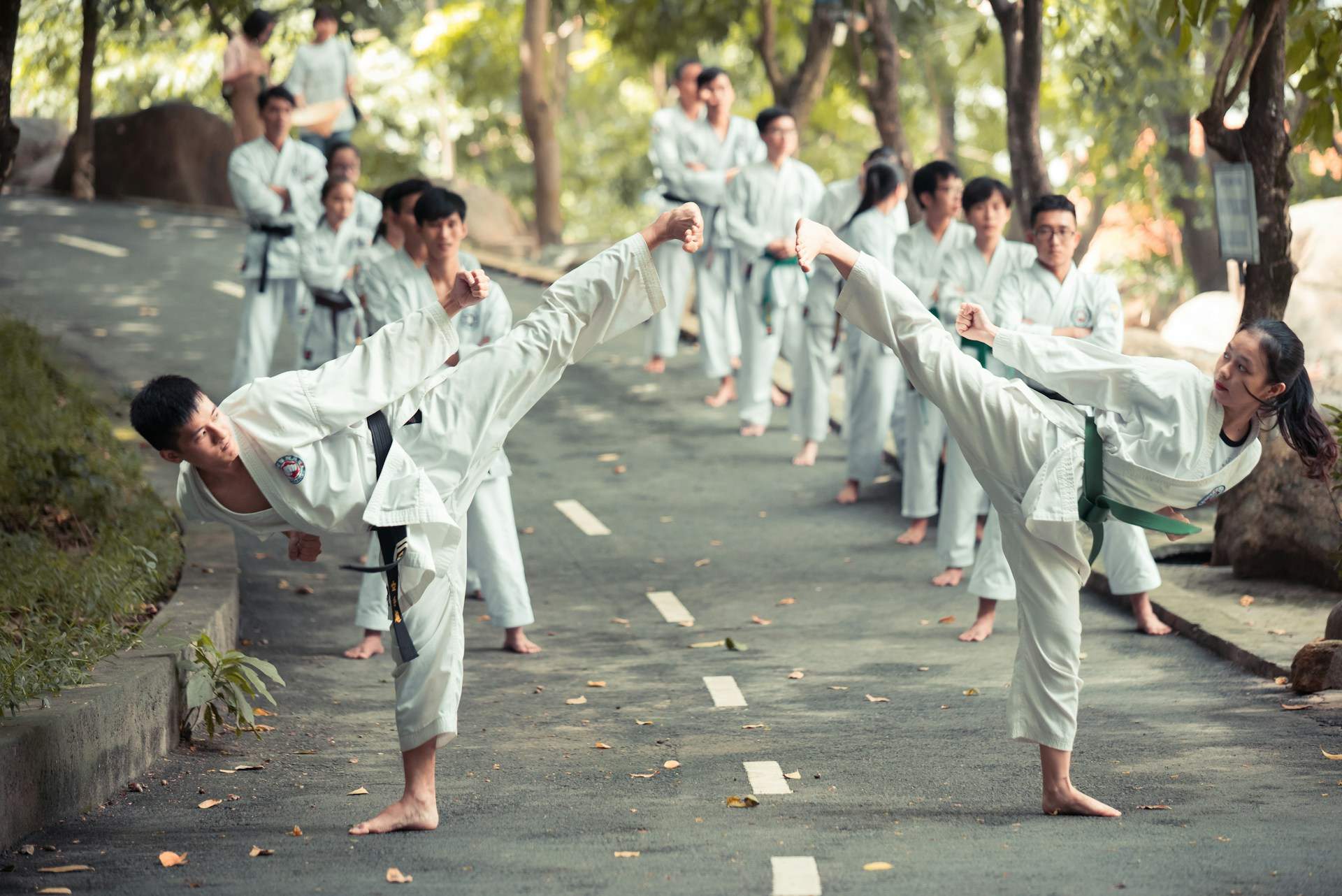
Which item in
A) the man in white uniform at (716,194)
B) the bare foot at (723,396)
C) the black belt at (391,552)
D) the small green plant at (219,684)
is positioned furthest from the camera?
the bare foot at (723,396)

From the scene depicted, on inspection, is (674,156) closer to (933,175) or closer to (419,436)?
(933,175)

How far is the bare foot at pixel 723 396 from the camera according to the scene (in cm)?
1291

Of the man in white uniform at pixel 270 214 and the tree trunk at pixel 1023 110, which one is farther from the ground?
the tree trunk at pixel 1023 110

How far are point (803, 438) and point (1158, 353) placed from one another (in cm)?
275

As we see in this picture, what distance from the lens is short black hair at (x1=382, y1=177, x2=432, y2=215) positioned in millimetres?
8008

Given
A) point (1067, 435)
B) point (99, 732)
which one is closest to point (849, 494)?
point (1067, 435)

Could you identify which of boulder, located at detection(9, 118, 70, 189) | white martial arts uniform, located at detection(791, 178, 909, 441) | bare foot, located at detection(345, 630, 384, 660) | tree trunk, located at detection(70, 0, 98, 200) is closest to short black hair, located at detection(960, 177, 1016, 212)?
white martial arts uniform, located at detection(791, 178, 909, 441)

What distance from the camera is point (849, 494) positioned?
409 inches

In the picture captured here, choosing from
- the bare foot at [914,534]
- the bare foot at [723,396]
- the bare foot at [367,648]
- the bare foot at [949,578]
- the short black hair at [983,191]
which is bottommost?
the bare foot at [367,648]

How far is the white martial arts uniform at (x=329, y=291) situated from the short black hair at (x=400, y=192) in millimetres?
1832

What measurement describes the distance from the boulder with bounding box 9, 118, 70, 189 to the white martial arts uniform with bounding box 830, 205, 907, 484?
18.1 meters

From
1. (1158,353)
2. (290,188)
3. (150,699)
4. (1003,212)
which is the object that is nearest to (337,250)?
(290,188)

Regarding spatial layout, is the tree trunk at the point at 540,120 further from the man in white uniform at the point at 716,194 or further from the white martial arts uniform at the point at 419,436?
the white martial arts uniform at the point at 419,436

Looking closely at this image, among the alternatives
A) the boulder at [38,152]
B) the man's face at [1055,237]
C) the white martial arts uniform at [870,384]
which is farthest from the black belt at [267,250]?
the boulder at [38,152]
